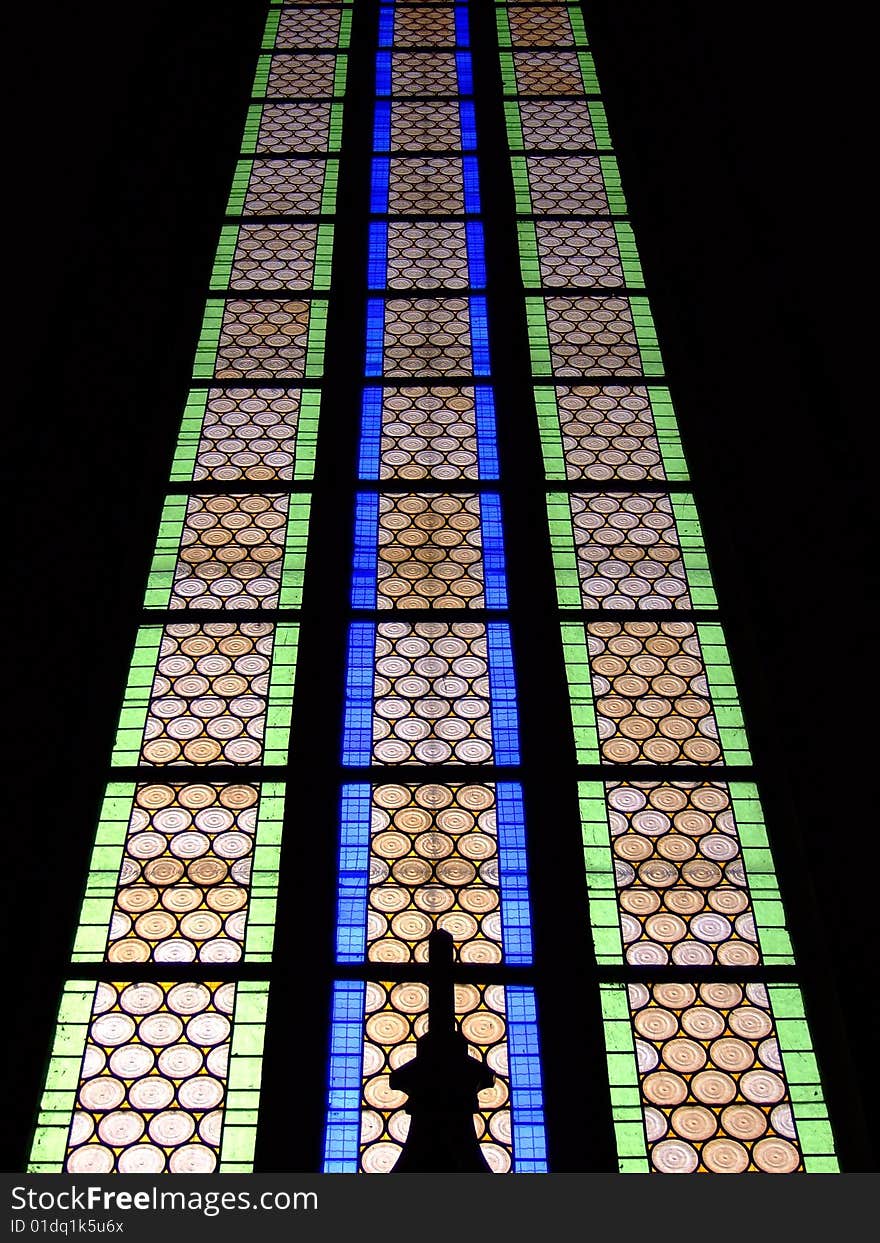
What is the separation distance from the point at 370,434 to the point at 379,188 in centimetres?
175

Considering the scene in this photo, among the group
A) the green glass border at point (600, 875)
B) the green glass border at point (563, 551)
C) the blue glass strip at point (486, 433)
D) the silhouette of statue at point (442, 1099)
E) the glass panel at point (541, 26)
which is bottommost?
the silhouette of statue at point (442, 1099)

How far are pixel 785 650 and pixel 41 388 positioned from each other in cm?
264

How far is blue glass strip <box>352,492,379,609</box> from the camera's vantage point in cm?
496

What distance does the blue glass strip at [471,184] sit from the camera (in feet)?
22.1

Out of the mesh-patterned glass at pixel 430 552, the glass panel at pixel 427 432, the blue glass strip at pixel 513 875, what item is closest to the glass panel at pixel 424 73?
the glass panel at pixel 427 432

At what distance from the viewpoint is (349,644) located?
479cm

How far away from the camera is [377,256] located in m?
6.43

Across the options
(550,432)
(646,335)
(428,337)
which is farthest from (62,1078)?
(646,335)

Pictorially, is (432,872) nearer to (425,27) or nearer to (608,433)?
(608,433)

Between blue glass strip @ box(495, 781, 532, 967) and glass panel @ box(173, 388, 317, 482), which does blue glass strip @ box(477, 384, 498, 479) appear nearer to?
glass panel @ box(173, 388, 317, 482)

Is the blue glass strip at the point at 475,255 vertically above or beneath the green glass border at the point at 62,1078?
above

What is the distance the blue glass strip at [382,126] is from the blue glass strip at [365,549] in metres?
2.54

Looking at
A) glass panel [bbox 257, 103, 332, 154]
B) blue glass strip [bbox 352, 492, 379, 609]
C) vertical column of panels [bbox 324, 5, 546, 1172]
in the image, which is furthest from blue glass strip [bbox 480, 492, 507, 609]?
glass panel [bbox 257, 103, 332, 154]

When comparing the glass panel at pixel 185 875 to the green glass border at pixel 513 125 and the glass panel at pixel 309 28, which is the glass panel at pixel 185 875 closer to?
the green glass border at pixel 513 125
